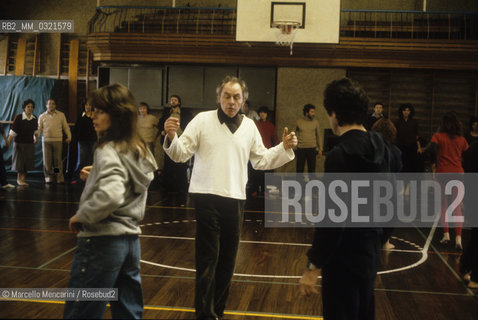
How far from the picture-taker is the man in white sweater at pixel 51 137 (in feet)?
36.3

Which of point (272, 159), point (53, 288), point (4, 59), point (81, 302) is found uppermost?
point (4, 59)

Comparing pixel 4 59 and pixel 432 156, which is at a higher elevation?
pixel 4 59

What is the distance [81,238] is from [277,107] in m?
9.81

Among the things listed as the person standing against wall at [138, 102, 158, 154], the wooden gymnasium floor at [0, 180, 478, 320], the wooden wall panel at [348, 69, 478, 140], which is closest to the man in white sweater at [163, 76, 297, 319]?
the wooden gymnasium floor at [0, 180, 478, 320]

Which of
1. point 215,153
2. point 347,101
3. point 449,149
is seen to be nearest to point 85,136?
point 449,149

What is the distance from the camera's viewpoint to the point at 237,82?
3.58 m

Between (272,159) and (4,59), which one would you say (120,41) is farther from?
(272,159)

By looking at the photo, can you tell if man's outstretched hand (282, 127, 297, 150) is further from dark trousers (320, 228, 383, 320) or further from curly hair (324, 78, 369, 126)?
dark trousers (320, 228, 383, 320)

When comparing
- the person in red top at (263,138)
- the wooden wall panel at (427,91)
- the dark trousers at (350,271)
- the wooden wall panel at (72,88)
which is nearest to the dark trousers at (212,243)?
the dark trousers at (350,271)

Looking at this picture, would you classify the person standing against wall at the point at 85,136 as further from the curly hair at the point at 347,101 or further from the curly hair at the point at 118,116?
the curly hair at the point at 347,101

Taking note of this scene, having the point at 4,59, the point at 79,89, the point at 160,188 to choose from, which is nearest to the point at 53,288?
the point at 160,188

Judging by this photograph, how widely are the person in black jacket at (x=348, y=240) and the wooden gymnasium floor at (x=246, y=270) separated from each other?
1.49m

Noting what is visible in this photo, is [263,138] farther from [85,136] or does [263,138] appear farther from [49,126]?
[49,126]

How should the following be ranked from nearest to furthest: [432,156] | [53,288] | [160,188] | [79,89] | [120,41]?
[53,288] → [432,156] → [160,188] → [120,41] → [79,89]
